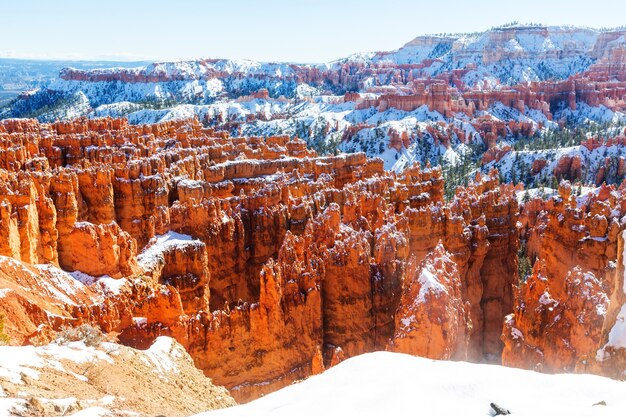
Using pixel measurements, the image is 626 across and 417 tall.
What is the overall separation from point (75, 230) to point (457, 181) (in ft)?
171

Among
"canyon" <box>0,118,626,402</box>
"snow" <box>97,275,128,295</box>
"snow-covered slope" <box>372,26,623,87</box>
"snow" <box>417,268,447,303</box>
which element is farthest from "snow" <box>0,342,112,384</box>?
"snow-covered slope" <box>372,26,623,87</box>

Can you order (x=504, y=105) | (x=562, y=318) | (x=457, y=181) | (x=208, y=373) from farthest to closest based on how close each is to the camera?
(x=504, y=105), (x=457, y=181), (x=208, y=373), (x=562, y=318)

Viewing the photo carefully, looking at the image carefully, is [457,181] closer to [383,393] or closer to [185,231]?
[185,231]

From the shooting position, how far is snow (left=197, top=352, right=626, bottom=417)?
254 inches

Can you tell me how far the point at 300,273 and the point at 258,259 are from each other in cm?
870

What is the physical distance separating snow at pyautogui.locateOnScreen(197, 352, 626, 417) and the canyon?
1940 mm

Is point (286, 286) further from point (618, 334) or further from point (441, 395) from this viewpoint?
point (441, 395)

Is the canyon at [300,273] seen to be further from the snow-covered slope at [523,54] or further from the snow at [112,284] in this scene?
the snow-covered slope at [523,54]

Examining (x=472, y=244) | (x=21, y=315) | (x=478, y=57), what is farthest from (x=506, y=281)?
(x=478, y=57)

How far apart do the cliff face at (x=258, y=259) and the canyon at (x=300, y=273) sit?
2.3 inches

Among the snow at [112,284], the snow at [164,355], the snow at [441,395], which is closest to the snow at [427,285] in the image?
the snow at [441,395]

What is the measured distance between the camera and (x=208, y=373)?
1497cm

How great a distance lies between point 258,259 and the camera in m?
25.5

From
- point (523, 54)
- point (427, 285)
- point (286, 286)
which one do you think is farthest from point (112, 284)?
point (523, 54)
